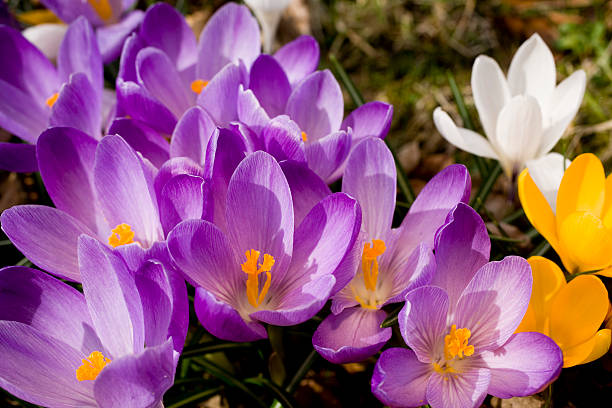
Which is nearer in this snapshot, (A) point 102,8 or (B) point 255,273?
(B) point 255,273

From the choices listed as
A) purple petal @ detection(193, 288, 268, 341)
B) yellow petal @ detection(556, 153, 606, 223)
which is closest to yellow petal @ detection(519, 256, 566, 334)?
yellow petal @ detection(556, 153, 606, 223)

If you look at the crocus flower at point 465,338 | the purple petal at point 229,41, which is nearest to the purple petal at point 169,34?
the purple petal at point 229,41

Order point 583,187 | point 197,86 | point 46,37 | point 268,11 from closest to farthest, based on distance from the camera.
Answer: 1. point 583,187
2. point 197,86
3. point 268,11
4. point 46,37

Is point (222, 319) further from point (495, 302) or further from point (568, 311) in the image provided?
point (568, 311)

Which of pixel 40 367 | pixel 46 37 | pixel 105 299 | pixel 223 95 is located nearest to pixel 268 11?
pixel 223 95

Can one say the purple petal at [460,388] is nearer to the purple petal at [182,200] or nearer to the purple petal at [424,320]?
the purple petal at [424,320]

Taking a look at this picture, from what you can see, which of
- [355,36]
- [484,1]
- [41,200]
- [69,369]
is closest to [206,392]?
[69,369]

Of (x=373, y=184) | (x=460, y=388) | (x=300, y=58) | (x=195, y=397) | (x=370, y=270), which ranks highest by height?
(x=300, y=58)
